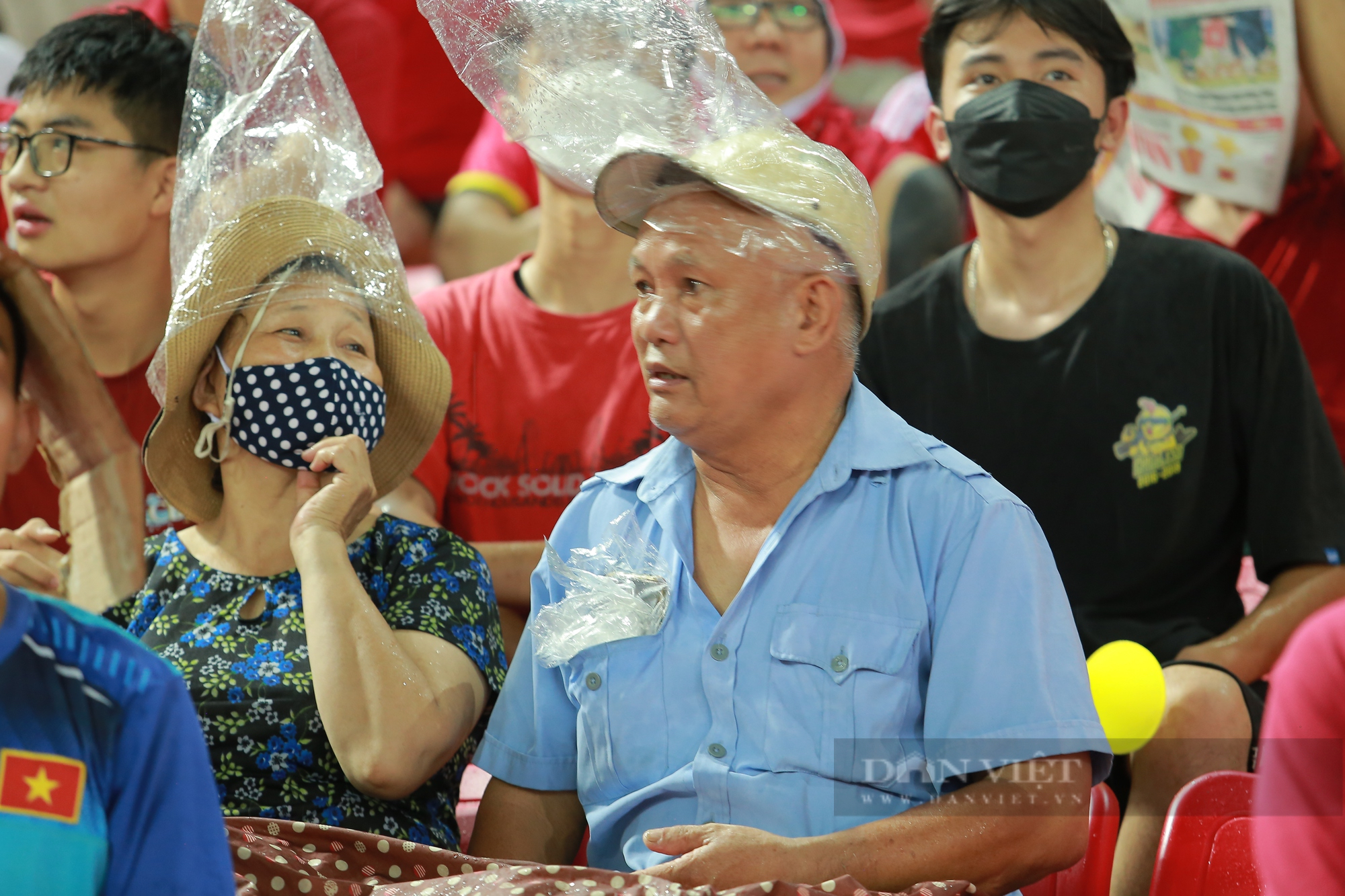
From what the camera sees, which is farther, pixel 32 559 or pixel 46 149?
pixel 46 149

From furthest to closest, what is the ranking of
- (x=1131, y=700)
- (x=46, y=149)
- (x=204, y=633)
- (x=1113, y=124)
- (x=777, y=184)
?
(x=46, y=149), (x=1113, y=124), (x=1131, y=700), (x=204, y=633), (x=777, y=184)

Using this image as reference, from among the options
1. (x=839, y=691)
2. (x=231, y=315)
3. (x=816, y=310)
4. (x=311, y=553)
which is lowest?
(x=839, y=691)

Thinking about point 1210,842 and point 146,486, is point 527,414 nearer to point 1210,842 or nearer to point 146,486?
point 146,486

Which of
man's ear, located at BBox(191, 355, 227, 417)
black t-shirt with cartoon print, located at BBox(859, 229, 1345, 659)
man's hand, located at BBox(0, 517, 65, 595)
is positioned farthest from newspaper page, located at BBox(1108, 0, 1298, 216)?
man's hand, located at BBox(0, 517, 65, 595)

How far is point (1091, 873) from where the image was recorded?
2.22 meters

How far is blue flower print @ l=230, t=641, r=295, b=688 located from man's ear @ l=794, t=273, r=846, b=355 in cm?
94

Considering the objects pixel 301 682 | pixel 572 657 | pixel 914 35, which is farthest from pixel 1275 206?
pixel 301 682

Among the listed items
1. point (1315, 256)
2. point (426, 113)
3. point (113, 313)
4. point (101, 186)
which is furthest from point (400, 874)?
point (426, 113)

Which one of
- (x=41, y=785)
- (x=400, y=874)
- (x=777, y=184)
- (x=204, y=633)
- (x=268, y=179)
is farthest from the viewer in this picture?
(x=268, y=179)

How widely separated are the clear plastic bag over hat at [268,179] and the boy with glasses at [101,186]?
0.60m

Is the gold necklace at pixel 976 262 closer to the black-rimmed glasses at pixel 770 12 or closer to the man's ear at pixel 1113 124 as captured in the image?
the man's ear at pixel 1113 124

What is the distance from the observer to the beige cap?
2021 mm

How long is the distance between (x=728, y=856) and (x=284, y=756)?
784 mm

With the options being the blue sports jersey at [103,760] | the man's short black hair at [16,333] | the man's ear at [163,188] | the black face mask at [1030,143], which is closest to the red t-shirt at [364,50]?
the man's ear at [163,188]
